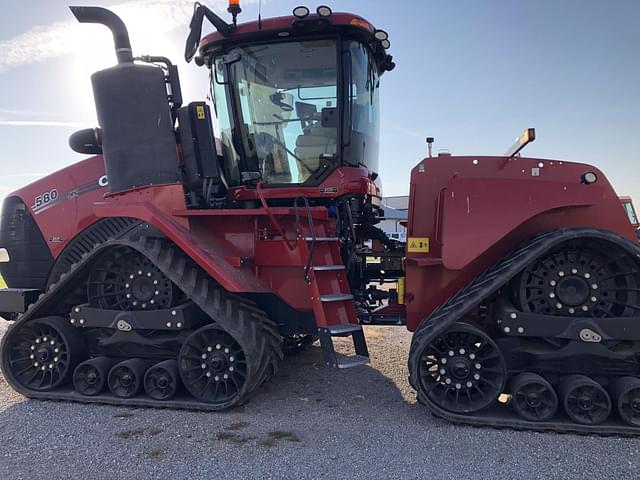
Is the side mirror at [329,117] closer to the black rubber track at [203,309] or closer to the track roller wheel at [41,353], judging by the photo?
the black rubber track at [203,309]

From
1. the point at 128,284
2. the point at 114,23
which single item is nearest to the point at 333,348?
the point at 128,284

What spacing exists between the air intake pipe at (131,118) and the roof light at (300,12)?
1361 mm

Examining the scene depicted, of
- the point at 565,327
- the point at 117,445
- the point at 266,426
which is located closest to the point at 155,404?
the point at 117,445

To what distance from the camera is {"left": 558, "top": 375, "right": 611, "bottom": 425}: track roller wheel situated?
371cm

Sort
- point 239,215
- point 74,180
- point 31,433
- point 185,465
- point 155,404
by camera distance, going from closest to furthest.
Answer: point 185,465 → point 31,433 → point 155,404 → point 239,215 → point 74,180

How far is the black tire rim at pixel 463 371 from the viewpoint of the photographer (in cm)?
389

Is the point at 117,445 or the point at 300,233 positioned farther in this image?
the point at 300,233

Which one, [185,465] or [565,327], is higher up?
[565,327]

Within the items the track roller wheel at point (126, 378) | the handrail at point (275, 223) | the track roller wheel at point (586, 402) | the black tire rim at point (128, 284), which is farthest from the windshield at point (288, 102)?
the track roller wheel at point (586, 402)

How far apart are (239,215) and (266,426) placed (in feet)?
6.01

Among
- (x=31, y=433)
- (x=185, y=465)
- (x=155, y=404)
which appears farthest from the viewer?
(x=155, y=404)

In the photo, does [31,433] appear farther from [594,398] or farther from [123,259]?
[594,398]

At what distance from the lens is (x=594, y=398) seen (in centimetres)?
373

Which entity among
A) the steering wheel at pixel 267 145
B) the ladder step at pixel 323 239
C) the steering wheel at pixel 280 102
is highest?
the steering wheel at pixel 280 102
